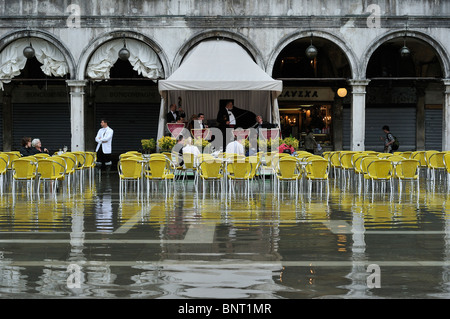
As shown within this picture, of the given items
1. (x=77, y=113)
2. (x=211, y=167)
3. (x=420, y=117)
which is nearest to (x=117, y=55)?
(x=77, y=113)

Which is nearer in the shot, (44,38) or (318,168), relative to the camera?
(318,168)

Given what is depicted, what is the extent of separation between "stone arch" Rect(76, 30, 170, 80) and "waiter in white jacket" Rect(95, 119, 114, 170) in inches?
133

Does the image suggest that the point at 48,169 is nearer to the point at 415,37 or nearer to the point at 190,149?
the point at 190,149

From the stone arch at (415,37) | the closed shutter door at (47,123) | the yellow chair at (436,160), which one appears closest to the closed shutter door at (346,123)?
the stone arch at (415,37)

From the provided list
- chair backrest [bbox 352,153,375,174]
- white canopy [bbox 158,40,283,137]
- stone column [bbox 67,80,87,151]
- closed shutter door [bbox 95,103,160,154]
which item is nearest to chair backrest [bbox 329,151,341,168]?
chair backrest [bbox 352,153,375,174]

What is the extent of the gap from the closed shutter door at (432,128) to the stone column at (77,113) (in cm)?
1344

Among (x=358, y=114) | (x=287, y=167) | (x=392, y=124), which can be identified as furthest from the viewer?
(x=392, y=124)

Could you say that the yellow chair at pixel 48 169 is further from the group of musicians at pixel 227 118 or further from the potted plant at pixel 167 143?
the group of musicians at pixel 227 118

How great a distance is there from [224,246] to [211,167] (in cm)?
565

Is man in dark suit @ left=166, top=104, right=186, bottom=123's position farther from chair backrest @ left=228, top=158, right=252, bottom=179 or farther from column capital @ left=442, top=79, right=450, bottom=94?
column capital @ left=442, top=79, right=450, bottom=94

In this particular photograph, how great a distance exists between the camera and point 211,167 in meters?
14.0

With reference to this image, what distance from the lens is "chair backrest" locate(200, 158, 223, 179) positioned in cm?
1393

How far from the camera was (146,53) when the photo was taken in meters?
22.7
